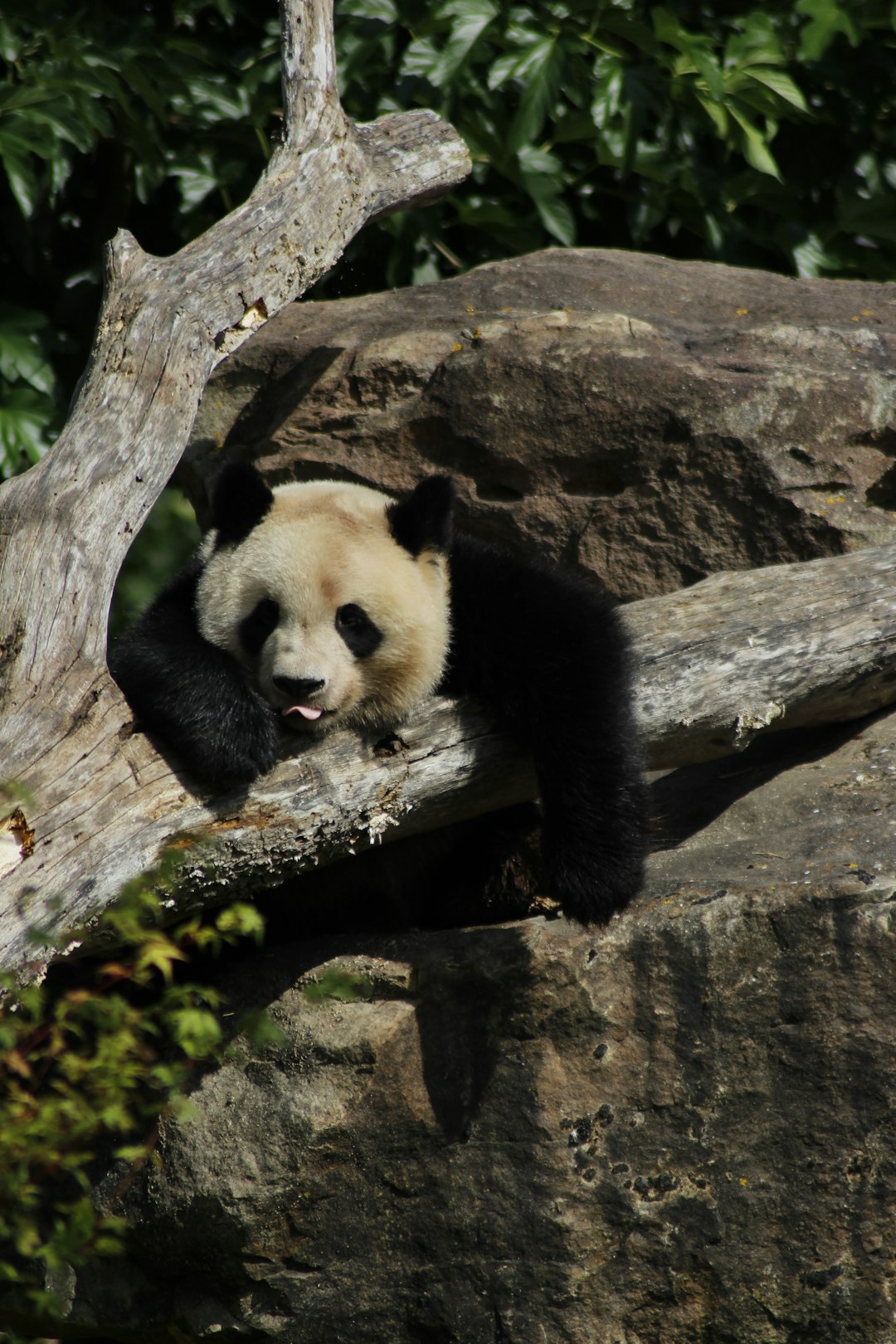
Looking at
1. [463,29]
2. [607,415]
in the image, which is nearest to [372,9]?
[463,29]

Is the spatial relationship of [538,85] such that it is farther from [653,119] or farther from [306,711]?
[306,711]

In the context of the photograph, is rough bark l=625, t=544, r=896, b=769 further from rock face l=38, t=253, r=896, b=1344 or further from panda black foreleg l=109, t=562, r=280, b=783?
panda black foreleg l=109, t=562, r=280, b=783

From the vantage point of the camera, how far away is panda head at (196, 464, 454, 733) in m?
3.34

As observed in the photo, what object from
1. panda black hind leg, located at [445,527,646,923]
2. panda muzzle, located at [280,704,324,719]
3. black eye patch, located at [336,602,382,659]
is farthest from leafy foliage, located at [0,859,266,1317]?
panda black hind leg, located at [445,527,646,923]

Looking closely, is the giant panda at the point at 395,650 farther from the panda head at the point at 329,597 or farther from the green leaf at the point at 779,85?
the green leaf at the point at 779,85

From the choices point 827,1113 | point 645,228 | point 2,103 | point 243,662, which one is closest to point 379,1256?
point 827,1113

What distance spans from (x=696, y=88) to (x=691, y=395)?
5.51 ft

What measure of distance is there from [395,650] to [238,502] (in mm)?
582

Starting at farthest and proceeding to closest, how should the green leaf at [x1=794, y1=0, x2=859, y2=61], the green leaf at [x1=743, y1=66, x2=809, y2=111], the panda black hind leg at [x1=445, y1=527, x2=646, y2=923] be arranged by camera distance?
1. the green leaf at [x1=743, y1=66, x2=809, y2=111]
2. the green leaf at [x1=794, y1=0, x2=859, y2=61]
3. the panda black hind leg at [x1=445, y1=527, x2=646, y2=923]

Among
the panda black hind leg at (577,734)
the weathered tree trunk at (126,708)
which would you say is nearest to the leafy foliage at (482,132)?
the weathered tree trunk at (126,708)

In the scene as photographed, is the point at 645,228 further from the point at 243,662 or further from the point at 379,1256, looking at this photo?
the point at 379,1256

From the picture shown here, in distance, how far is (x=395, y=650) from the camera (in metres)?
3.51

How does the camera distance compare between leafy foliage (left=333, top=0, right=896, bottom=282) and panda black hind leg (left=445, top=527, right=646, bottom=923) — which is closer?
panda black hind leg (left=445, top=527, right=646, bottom=923)

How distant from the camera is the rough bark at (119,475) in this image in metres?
2.90
